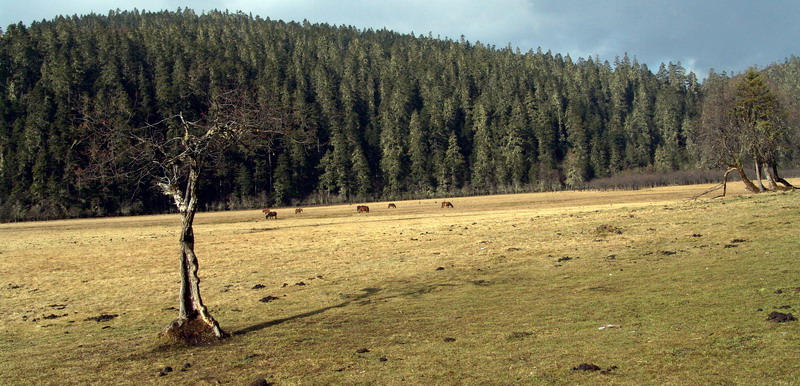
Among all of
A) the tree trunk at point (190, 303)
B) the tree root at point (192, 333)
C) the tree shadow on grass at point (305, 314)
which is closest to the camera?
the tree root at point (192, 333)

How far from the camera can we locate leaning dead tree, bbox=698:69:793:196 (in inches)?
1610

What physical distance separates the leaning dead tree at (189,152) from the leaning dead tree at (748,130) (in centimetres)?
3923

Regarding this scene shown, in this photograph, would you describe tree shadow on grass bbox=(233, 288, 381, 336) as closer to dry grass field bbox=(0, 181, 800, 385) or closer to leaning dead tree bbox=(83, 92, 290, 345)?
dry grass field bbox=(0, 181, 800, 385)

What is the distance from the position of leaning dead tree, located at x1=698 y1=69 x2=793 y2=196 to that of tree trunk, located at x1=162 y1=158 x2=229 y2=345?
1601 inches

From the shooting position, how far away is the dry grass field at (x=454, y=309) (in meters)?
9.02

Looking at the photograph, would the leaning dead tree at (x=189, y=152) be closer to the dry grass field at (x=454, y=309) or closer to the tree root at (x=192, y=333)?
the tree root at (x=192, y=333)

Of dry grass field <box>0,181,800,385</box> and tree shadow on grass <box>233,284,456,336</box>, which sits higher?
dry grass field <box>0,181,800,385</box>

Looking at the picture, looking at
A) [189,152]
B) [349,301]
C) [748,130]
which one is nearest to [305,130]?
[748,130]

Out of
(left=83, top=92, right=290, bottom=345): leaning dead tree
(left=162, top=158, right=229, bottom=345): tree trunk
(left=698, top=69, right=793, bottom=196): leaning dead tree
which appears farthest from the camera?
(left=698, top=69, right=793, bottom=196): leaning dead tree

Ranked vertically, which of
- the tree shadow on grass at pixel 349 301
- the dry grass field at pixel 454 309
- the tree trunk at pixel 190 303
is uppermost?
the tree trunk at pixel 190 303

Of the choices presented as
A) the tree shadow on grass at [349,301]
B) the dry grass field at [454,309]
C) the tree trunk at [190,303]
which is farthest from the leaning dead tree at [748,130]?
the tree trunk at [190,303]

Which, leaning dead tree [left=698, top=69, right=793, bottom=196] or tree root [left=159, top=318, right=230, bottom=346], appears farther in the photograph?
leaning dead tree [left=698, top=69, right=793, bottom=196]

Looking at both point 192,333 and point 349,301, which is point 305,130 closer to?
point 349,301

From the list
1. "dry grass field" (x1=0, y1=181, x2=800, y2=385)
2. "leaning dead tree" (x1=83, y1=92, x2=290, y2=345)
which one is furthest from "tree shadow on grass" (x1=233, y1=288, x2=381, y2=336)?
"leaning dead tree" (x1=83, y1=92, x2=290, y2=345)
